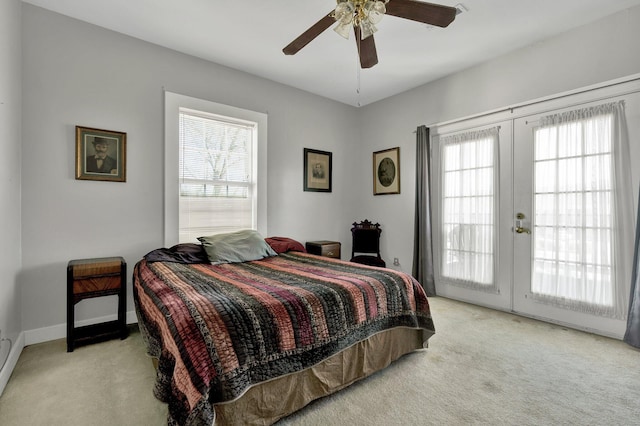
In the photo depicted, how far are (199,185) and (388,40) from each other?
2.64 m

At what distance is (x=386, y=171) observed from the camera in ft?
15.8

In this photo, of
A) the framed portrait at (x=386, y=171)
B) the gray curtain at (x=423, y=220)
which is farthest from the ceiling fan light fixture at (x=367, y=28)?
the framed portrait at (x=386, y=171)

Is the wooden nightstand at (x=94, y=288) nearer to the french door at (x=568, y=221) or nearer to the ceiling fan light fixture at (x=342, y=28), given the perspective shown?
the ceiling fan light fixture at (x=342, y=28)

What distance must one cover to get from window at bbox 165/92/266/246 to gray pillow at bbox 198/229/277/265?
465mm

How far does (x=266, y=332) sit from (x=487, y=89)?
12.1ft

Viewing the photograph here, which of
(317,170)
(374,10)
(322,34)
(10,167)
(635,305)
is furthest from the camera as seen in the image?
(317,170)

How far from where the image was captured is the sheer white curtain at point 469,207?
3643 millimetres

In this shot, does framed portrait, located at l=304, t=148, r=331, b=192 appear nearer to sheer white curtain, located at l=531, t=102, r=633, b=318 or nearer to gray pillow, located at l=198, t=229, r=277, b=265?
gray pillow, located at l=198, t=229, r=277, b=265

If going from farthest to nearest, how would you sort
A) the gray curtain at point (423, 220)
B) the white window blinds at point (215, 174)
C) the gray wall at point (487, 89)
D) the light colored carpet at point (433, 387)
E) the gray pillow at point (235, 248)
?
the gray curtain at point (423, 220) < the white window blinds at point (215, 174) < the gray pillow at point (235, 248) < the gray wall at point (487, 89) < the light colored carpet at point (433, 387)

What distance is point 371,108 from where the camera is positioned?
5.08 m

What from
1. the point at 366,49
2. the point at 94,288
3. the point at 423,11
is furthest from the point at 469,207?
the point at 94,288

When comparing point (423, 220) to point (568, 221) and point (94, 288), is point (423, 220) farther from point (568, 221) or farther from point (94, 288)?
point (94, 288)

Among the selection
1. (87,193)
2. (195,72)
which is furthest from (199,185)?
(195,72)

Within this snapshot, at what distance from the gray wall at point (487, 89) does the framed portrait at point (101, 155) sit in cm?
347
